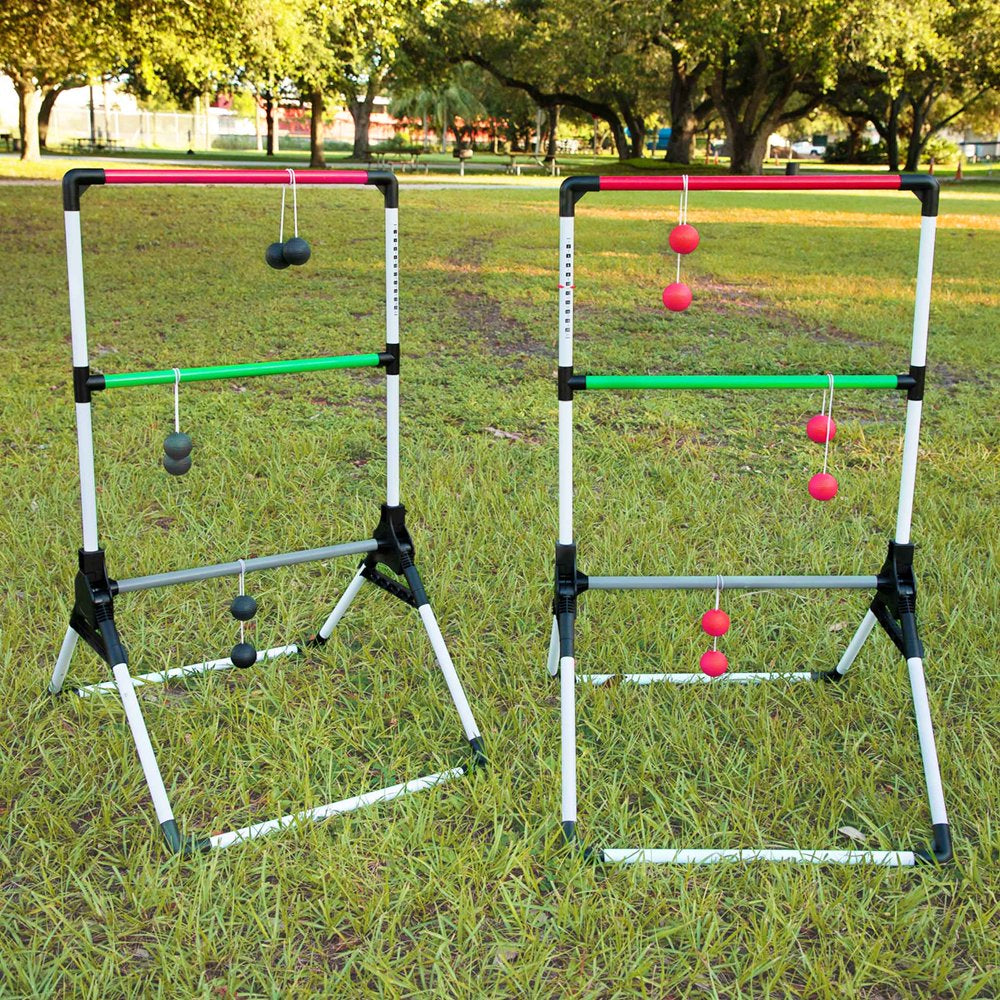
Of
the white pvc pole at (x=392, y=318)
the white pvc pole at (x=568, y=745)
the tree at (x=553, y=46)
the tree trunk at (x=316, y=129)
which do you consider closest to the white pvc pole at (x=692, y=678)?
the white pvc pole at (x=568, y=745)

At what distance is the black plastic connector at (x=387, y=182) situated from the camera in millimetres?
2889

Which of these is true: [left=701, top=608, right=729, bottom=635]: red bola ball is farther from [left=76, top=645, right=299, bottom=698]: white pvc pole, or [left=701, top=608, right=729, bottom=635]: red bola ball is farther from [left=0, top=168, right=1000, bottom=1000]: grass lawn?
[left=76, top=645, right=299, bottom=698]: white pvc pole

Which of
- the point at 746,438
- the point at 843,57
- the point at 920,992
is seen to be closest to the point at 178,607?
the point at 920,992

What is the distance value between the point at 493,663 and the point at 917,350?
1.55m

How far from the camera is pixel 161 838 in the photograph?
2609 millimetres

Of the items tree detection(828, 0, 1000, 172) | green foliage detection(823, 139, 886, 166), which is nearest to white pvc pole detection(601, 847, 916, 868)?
tree detection(828, 0, 1000, 172)

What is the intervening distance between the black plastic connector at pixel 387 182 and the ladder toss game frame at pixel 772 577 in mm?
491

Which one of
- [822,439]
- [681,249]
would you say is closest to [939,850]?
[822,439]

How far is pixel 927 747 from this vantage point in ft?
8.89

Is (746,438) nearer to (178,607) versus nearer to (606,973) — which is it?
(178,607)

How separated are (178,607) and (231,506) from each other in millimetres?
869

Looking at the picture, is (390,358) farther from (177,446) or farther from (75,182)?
(75,182)

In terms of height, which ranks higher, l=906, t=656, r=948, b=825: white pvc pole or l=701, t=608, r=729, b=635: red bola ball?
l=701, t=608, r=729, b=635: red bola ball

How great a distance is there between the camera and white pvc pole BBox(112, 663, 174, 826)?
2.56m
